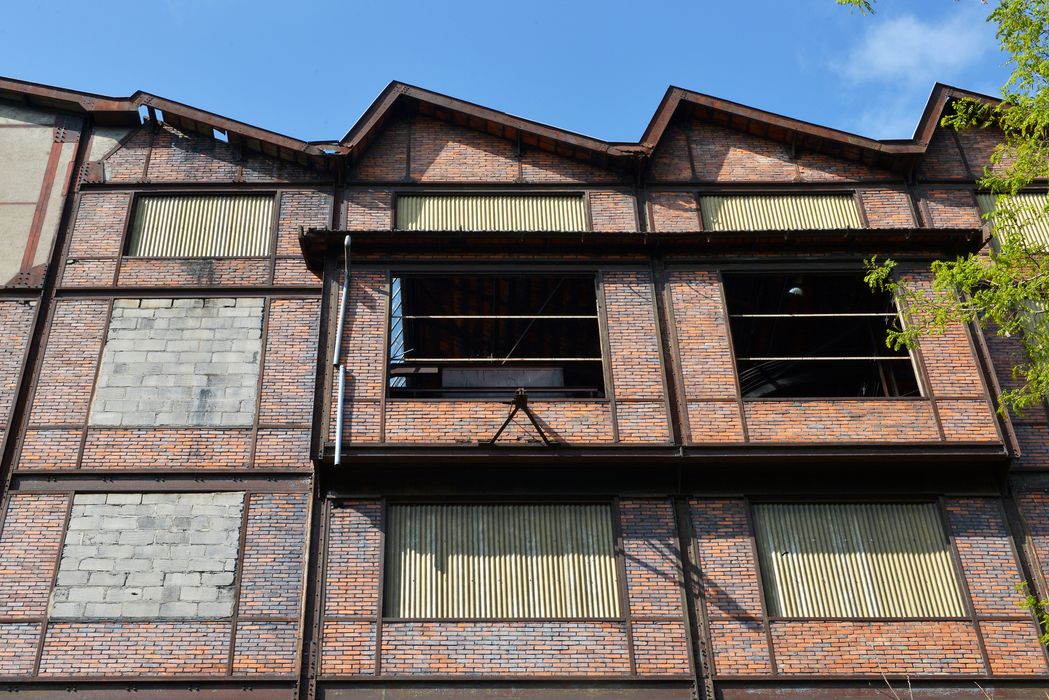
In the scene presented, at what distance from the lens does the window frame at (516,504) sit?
44.1 feet

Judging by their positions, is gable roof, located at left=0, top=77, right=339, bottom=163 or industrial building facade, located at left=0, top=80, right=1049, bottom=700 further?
gable roof, located at left=0, top=77, right=339, bottom=163

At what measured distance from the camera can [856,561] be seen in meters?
14.1

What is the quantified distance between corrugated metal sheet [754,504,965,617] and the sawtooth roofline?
298 inches

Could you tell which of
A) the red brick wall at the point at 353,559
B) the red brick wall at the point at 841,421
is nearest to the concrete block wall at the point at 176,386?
the red brick wall at the point at 353,559

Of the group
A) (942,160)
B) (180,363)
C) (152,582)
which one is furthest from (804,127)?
(152,582)

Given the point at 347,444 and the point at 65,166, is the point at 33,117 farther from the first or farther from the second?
the point at 347,444

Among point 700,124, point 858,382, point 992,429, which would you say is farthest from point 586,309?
point 992,429

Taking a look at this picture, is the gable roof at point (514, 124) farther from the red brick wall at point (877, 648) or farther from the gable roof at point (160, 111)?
the red brick wall at point (877, 648)

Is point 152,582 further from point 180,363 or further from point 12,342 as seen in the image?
point 12,342

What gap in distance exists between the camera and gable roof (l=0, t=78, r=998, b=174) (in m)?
18.4

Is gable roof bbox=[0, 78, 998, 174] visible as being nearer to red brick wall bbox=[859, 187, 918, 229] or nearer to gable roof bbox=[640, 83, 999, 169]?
gable roof bbox=[640, 83, 999, 169]

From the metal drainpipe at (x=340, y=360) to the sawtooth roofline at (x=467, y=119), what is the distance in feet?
9.15

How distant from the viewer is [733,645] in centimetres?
1328

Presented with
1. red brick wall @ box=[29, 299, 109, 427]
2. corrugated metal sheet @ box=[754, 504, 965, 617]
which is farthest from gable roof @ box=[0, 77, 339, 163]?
corrugated metal sheet @ box=[754, 504, 965, 617]
